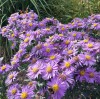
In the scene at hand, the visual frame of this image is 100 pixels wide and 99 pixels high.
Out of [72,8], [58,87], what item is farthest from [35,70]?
[72,8]

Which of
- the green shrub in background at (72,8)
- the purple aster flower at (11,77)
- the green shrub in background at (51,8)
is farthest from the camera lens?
the green shrub in background at (72,8)

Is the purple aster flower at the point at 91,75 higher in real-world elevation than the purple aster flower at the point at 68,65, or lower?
lower

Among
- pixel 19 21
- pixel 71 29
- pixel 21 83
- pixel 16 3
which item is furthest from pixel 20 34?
pixel 16 3

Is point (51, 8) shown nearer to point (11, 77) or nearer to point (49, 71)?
point (11, 77)

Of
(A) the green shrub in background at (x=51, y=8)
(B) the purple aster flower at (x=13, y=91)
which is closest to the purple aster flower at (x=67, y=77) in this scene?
(B) the purple aster flower at (x=13, y=91)

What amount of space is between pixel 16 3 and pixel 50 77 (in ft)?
7.54

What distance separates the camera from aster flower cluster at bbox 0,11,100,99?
6.25ft

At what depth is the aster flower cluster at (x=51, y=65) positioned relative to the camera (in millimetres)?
1905

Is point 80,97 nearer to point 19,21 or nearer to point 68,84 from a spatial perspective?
point 68,84

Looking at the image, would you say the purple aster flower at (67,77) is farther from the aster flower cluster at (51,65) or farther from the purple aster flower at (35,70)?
the purple aster flower at (35,70)

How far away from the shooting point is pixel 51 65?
1.96 meters

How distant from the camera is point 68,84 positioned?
1.88 m

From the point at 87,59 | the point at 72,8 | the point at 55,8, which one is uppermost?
the point at 87,59

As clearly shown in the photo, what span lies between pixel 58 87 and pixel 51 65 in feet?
0.55
